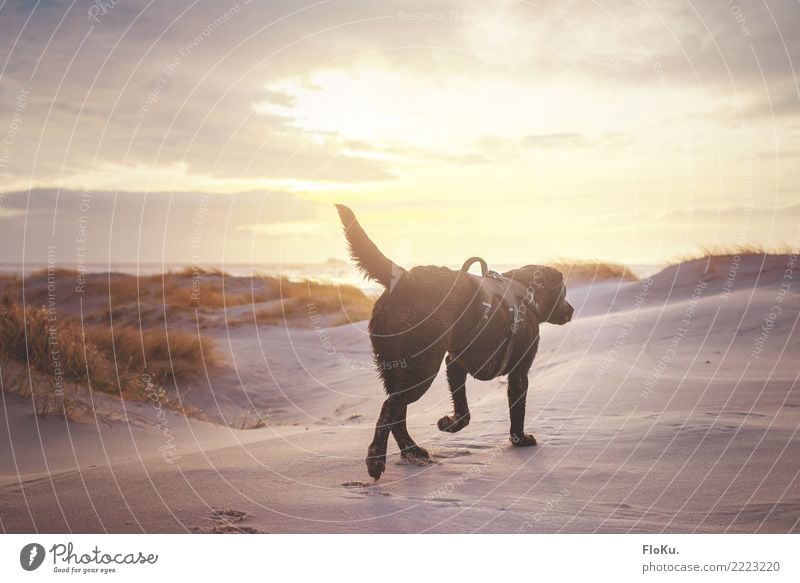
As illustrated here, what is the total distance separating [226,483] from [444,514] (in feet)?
5.84

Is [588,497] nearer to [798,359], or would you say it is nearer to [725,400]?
[725,400]

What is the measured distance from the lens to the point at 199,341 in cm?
1227

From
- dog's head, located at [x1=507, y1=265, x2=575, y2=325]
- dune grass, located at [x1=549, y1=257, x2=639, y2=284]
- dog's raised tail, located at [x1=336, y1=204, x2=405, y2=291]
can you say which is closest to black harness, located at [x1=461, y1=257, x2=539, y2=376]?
dog's head, located at [x1=507, y1=265, x2=575, y2=325]

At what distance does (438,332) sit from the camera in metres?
5.50

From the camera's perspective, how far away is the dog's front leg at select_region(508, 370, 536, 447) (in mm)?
6395

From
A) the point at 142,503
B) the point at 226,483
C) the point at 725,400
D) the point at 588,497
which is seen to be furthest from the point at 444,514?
the point at 725,400

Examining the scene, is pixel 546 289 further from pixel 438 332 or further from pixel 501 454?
pixel 438 332

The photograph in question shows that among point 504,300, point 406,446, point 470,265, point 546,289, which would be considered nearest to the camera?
point 406,446

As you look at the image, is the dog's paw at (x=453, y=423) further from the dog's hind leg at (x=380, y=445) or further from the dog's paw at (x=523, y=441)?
the dog's hind leg at (x=380, y=445)

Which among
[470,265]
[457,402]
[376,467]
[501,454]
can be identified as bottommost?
[501,454]

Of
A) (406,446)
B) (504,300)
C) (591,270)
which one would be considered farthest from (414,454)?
(591,270)

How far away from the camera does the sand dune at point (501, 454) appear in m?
4.83

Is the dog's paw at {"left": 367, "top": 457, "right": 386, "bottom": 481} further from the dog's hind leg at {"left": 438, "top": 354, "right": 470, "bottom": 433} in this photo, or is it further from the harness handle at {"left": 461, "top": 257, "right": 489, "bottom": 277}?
the harness handle at {"left": 461, "top": 257, "right": 489, "bottom": 277}

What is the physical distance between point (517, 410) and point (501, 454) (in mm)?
464
